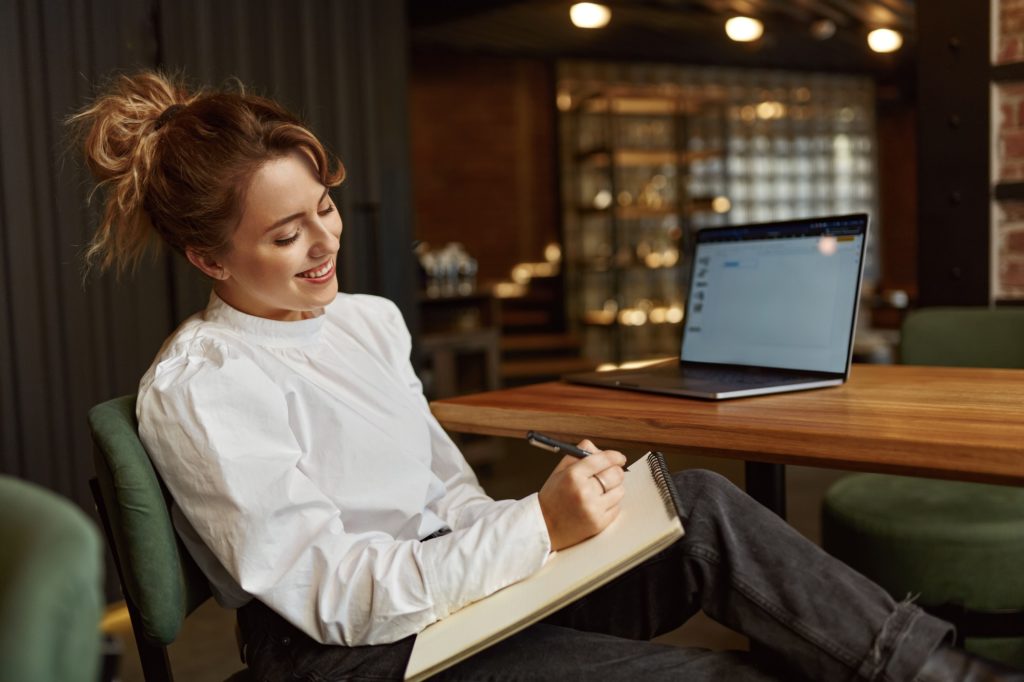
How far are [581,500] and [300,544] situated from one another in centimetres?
31

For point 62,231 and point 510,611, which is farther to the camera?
point 62,231

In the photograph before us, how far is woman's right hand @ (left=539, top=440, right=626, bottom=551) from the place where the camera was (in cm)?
113

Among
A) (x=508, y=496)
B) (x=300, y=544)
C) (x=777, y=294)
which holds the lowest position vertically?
(x=508, y=496)

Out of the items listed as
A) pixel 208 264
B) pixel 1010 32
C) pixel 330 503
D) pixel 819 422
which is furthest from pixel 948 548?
pixel 1010 32

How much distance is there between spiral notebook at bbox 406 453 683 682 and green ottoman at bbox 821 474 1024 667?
1.06 m

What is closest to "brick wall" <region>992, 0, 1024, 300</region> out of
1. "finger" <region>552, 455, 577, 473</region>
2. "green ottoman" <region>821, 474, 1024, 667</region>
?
"green ottoman" <region>821, 474, 1024, 667</region>

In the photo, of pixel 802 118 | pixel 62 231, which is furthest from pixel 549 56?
pixel 62 231

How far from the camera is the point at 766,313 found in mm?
1802

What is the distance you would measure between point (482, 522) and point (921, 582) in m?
1.22

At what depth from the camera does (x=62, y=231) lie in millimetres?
2877

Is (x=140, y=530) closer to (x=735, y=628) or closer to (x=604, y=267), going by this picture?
(x=735, y=628)

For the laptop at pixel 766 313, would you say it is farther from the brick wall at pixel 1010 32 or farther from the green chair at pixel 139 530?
the brick wall at pixel 1010 32

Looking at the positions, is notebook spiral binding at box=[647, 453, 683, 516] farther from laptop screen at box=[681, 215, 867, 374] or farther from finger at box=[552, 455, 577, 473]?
laptop screen at box=[681, 215, 867, 374]

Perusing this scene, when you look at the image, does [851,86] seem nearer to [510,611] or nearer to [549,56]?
[549,56]
